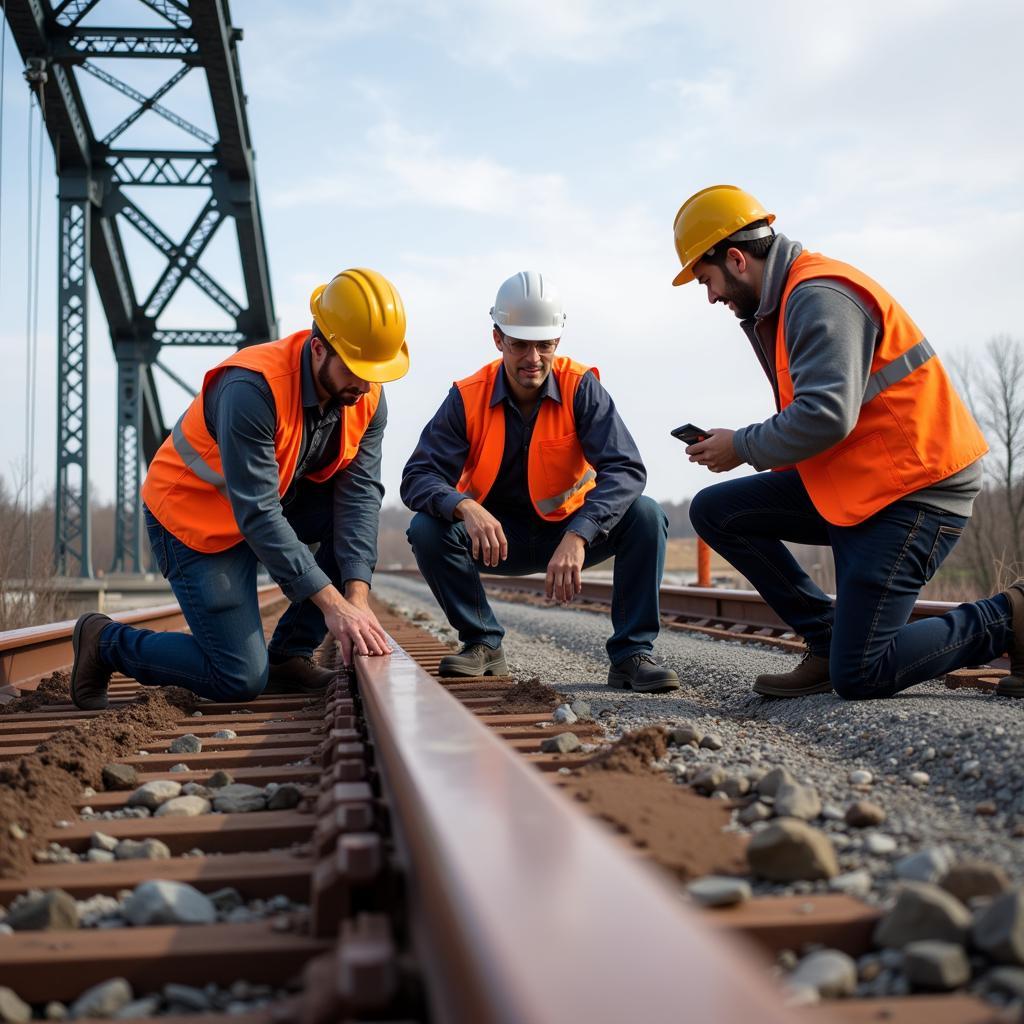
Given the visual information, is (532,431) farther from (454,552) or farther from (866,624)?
(866,624)

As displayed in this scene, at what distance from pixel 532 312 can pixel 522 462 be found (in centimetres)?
68

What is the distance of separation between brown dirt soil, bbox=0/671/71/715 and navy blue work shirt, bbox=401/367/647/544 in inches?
66.5

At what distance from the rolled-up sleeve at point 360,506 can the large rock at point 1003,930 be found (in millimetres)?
3051

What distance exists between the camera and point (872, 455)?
335cm

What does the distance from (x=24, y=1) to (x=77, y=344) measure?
549 centimetres

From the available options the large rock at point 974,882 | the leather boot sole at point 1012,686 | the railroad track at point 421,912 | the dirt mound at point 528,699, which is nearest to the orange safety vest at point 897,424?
the leather boot sole at point 1012,686

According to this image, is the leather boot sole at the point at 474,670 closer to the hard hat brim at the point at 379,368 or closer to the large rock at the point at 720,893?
the hard hat brim at the point at 379,368

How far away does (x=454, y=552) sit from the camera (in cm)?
452

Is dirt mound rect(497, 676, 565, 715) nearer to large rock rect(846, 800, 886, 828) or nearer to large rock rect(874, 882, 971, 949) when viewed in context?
large rock rect(846, 800, 886, 828)

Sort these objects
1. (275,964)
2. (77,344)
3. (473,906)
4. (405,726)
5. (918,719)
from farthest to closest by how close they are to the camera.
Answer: (77,344) < (918,719) < (405,726) < (275,964) < (473,906)

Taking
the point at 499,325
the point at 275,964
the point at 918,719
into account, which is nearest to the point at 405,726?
the point at 275,964

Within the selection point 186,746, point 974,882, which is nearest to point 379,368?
point 186,746

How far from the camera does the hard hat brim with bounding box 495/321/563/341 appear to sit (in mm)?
4430

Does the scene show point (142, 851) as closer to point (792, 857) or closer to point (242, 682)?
point (792, 857)
